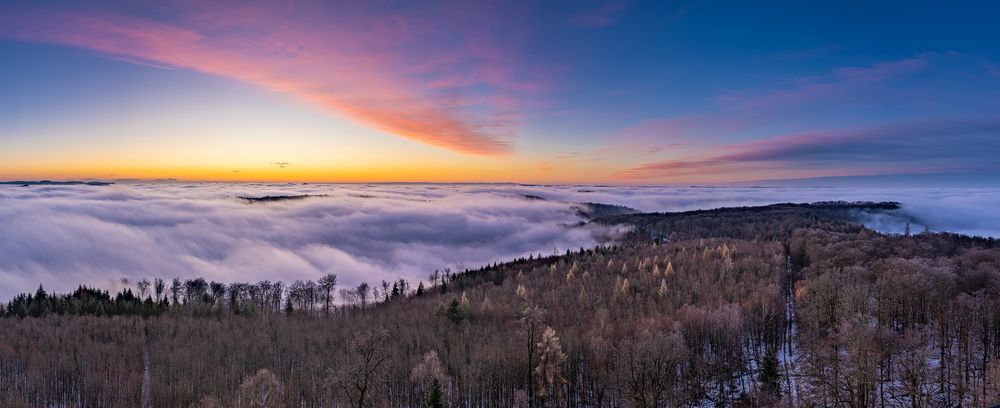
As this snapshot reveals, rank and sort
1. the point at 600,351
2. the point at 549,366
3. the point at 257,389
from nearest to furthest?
the point at 549,366 → the point at 257,389 → the point at 600,351

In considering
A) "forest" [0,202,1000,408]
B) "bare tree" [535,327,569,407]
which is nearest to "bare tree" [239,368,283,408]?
"forest" [0,202,1000,408]

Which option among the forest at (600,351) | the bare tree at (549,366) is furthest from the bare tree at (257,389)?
the bare tree at (549,366)

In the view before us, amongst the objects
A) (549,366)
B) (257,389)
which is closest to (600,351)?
(549,366)

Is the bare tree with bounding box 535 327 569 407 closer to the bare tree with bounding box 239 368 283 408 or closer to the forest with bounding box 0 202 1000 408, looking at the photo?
the forest with bounding box 0 202 1000 408

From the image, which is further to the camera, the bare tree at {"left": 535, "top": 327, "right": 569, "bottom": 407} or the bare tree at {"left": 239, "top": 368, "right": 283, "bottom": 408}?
the bare tree at {"left": 535, "top": 327, "right": 569, "bottom": 407}

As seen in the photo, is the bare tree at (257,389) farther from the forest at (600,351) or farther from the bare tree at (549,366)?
the bare tree at (549,366)

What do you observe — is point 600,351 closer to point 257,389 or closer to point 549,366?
point 549,366

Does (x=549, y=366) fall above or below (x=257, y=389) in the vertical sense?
above

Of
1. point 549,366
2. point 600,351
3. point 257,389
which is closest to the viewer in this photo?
point 549,366
